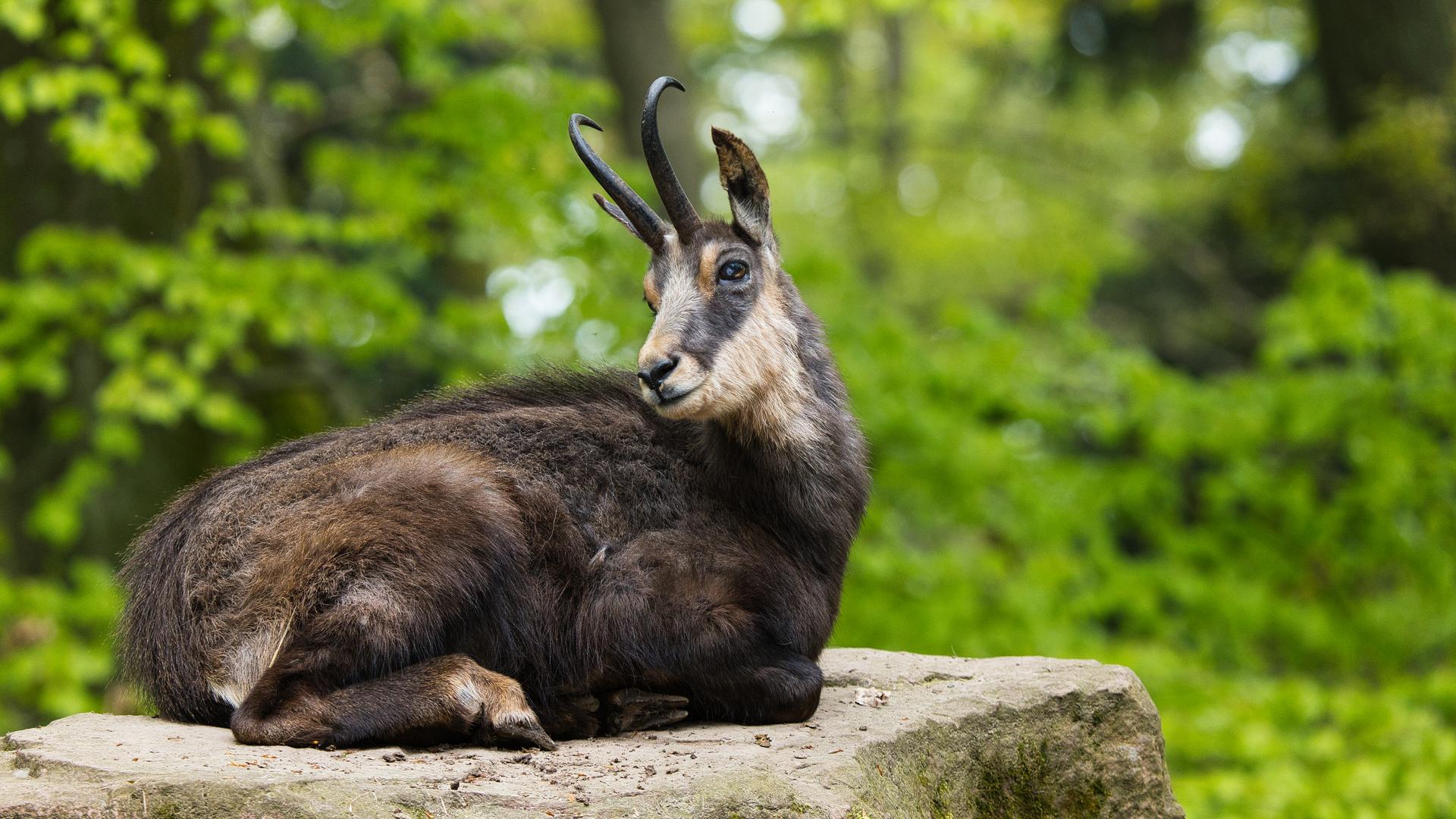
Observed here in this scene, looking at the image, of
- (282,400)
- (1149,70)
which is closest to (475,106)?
(282,400)

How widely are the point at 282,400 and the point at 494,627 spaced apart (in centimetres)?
679

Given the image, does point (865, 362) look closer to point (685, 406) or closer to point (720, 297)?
point (720, 297)

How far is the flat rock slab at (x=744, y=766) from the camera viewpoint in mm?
3238

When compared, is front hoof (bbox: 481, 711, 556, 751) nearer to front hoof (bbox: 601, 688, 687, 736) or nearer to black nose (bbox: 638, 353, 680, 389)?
front hoof (bbox: 601, 688, 687, 736)

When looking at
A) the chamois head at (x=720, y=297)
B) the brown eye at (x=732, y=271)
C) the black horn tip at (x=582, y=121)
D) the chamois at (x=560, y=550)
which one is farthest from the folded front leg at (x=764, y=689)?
the black horn tip at (x=582, y=121)

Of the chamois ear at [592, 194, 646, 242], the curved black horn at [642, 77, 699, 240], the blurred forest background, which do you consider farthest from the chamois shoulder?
the blurred forest background

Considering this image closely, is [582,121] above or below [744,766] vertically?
above

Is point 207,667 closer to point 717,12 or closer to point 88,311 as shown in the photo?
point 88,311

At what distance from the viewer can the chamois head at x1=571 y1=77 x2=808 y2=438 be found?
413 centimetres

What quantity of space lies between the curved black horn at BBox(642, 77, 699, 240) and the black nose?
0.52 meters

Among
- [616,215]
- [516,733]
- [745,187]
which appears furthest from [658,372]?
[516,733]

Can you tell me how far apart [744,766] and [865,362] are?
588 centimetres

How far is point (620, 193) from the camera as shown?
434 cm

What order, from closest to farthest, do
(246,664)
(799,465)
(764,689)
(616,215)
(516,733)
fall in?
(516,733)
(246,664)
(764,689)
(799,465)
(616,215)
